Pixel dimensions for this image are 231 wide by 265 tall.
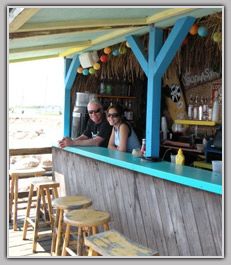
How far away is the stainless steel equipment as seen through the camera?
5898mm

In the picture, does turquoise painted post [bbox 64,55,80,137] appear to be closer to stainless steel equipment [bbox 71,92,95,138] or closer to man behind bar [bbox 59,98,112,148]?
stainless steel equipment [bbox 71,92,95,138]

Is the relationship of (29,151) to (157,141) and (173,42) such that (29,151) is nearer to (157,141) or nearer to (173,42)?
(157,141)

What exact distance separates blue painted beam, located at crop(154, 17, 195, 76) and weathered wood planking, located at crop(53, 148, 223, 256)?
103 centimetres

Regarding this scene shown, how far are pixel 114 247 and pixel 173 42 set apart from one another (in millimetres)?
1807

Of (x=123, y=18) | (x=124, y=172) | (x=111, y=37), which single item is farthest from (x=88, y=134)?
(x=123, y=18)

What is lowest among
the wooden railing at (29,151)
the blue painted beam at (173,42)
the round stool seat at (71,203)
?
the round stool seat at (71,203)

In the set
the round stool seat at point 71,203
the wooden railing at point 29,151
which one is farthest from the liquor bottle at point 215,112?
the round stool seat at point 71,203

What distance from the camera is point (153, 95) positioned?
3271 millimetres

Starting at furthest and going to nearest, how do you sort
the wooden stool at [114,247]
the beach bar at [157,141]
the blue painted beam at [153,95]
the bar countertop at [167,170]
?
the blue painted beam at [153,95]
the beach bar at [157,141]
the bar countertop at [167,170]
the wooden stool at [114,247]

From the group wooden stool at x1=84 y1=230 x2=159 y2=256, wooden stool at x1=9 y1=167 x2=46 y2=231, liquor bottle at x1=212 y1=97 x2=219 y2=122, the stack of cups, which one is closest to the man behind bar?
wooden stool at x1=9 y1=167 x2=46 y2=231

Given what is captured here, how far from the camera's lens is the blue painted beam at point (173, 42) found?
2971mm

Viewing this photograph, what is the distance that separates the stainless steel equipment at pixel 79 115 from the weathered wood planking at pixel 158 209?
71.6 inches

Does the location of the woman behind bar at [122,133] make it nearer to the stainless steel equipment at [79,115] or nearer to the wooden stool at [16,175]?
the wooden stool at [16,175]


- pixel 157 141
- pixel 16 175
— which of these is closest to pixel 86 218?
pixel 157 141
